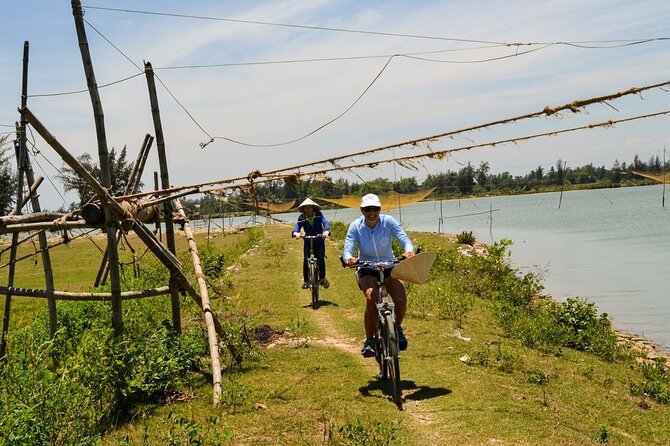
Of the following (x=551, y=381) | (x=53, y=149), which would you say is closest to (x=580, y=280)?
(x=551, y=381)

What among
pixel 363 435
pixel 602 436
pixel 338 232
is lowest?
pixel 338 232

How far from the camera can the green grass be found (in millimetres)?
5852

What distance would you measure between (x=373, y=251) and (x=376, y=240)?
13 cm

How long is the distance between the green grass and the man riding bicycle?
816 millimetres

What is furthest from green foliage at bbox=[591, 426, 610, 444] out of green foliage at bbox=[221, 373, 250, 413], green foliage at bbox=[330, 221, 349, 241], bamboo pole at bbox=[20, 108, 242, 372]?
green foliage at bbox=[330, 221, 349, 241]

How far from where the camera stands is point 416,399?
22.8ft

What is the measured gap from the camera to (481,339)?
10672 mm

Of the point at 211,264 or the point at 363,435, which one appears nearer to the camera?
the point at 363,435

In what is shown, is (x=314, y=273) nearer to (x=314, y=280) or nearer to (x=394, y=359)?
(x=314, y=280)

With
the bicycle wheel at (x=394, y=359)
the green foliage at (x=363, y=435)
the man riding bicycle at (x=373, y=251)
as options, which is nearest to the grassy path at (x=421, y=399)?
the green foliage at (x=363, y=435)

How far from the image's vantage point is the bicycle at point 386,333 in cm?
661

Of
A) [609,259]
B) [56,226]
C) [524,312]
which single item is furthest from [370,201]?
[609,259]

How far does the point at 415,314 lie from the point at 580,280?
1265cm

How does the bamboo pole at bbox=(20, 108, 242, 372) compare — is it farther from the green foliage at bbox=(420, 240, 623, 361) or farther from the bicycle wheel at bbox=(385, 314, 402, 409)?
the green foliage at bbox=(420, 240, 623, 361)
